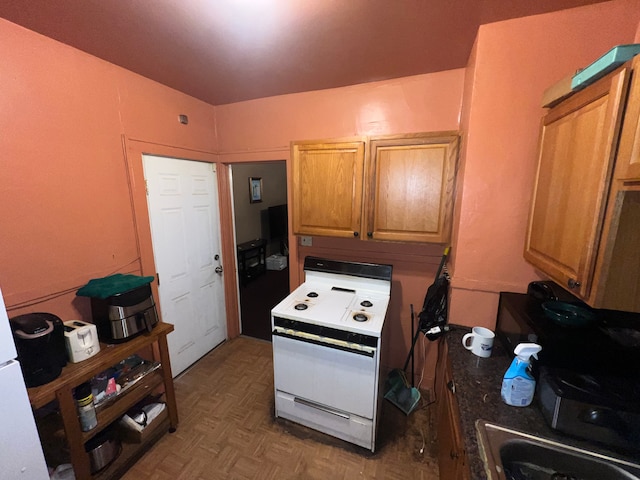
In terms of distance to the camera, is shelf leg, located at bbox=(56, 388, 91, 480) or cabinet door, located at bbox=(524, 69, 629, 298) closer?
cabinet door, located at bbox=(524, 69, 629, 298)

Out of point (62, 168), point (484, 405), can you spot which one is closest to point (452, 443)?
point (484, 405)

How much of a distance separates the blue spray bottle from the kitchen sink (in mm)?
151

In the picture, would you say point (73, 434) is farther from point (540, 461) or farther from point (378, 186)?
point (378, 186)

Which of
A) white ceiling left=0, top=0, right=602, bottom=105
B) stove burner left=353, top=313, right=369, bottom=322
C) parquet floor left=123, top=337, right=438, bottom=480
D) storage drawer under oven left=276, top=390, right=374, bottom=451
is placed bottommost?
parquet floor left=123, top=337, right=438, bottom=480

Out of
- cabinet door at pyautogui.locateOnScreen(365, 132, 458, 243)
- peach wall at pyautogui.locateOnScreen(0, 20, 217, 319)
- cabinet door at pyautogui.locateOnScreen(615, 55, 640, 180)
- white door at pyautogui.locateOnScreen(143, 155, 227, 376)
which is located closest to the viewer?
cabinet door at pyautogui.locateOnScreen(615, 55, 640, 180)

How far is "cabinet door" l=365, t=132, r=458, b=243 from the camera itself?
5.56 feet

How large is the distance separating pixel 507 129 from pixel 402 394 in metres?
2.04

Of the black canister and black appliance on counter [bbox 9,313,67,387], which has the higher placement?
black appliance on counter [bbox 9,313,67,387]

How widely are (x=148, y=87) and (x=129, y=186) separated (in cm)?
77

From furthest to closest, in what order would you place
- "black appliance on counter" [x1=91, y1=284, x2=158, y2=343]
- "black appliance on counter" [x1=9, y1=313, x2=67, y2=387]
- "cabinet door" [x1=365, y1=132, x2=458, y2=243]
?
"cabinet door" [x1=365, y1=132, x2=458, y2=243] → "black appliance on counter" [x1=91, y1=284, x2=158, y2=343] → "black appliance on counter" [x1=9, y1=313, x2=67, y2=387]

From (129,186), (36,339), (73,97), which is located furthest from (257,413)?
(73,97)

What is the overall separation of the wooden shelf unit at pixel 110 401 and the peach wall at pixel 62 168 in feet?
1.47

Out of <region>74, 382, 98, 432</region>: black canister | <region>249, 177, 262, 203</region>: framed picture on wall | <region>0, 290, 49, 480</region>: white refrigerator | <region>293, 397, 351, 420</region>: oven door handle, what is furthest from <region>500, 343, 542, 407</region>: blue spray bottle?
<region>249, 177, 262, 203</region>: framed picture on wall

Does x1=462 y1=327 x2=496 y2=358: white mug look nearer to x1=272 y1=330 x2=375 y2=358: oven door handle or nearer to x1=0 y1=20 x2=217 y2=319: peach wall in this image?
x1=272 y1=330 x2=375 y2=358: oven door handle
